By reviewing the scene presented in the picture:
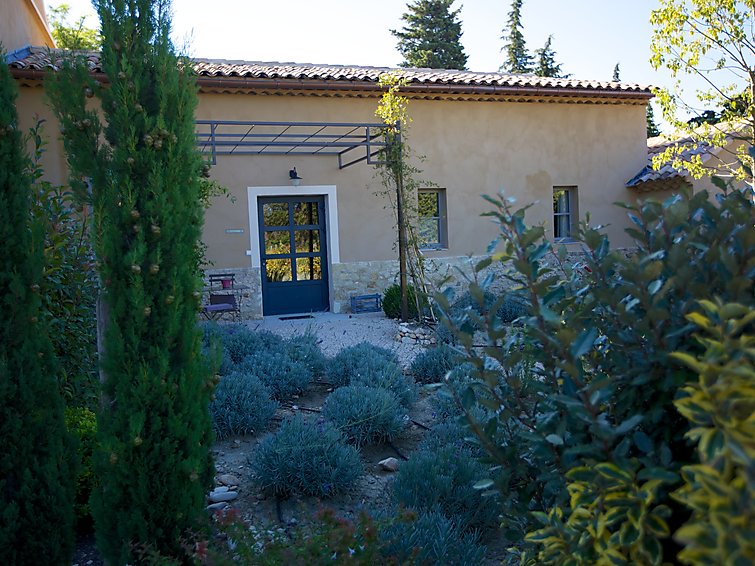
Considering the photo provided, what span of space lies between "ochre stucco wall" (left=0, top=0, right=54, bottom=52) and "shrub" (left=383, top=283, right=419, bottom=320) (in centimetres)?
643

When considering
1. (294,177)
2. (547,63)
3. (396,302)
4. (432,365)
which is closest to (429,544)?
(432,365)

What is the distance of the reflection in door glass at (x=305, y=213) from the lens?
12.0 metres

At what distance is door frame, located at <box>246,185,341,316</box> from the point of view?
37.6 ft

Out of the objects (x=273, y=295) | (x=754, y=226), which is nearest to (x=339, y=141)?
(x=273, y=295)

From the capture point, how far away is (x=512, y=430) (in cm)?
217

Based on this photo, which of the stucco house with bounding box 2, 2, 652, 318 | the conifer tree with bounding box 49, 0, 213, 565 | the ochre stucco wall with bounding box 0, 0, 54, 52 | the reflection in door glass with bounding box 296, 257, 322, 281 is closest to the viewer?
the conifer tree with bounding box 49, 0, 213, 565

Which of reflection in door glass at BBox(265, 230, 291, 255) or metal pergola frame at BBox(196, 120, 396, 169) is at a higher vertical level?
metal pergola frame at BBox(196, 120, 396, 169)

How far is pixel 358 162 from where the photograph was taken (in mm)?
11922

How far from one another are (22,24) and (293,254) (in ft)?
21.3

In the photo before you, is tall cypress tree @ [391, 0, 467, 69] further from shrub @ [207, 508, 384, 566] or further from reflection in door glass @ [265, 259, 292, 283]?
shrub @ [207, 508, 384, 566]

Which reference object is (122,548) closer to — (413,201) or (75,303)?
(75,303)

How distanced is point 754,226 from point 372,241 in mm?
10621

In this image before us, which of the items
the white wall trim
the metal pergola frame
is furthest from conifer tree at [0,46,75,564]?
the white wall trim

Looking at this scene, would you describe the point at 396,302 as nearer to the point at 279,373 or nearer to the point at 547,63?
the point at 279,373
